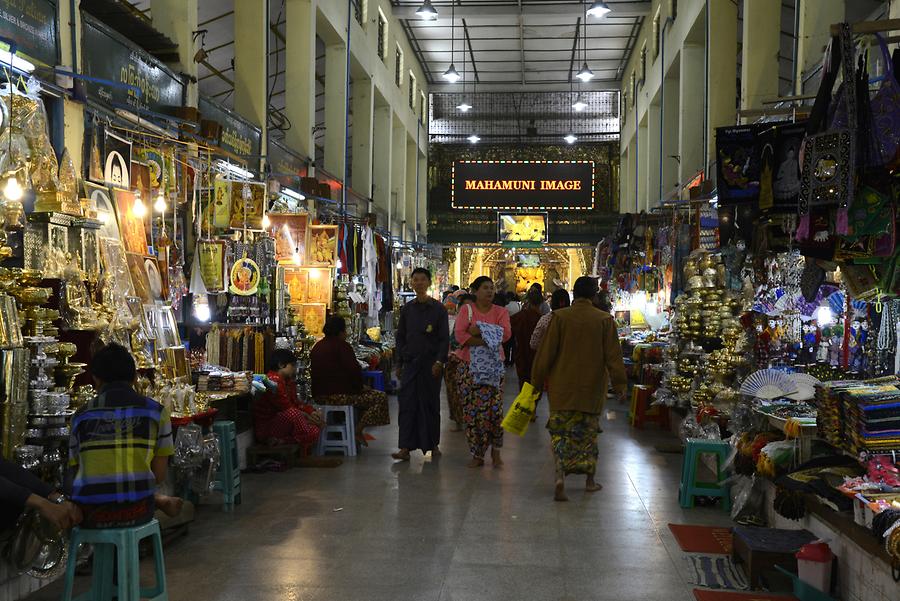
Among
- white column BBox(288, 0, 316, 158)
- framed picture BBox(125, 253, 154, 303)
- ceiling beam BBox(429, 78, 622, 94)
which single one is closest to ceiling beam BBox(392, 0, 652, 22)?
ceiling beam BBox(429, 78, 622, 94)

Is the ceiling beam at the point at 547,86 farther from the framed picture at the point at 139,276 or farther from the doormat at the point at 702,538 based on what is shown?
the doormat at the point at 702,538

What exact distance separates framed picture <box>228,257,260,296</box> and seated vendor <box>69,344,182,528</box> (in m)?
4.02

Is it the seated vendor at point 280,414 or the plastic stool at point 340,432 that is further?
the plastic stool at point 340,432

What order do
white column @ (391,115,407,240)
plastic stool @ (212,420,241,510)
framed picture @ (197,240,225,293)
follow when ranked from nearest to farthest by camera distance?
plastic stool @ (212,420,241,510)
framed picture @ (197,240,225,293)
white column @ (391,115,407,240)

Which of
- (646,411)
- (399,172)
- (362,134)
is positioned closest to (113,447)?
(646,411)

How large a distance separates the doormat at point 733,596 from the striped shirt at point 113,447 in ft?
7.81

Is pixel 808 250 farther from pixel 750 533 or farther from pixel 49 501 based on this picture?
pixel 49 501

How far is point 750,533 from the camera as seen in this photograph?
4.35 m

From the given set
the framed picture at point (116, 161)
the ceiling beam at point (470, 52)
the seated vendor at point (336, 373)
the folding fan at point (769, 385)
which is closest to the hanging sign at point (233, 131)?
the framed picture at point (116, 161)

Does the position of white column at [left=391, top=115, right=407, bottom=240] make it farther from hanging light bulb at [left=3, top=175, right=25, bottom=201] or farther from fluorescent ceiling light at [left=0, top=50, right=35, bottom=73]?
hanging light bulb at [left=3, top=175, right=25, bottom=201]

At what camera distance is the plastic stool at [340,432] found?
24.2 feet

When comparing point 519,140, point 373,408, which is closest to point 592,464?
point 373,408

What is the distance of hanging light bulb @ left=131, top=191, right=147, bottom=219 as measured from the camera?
588cm

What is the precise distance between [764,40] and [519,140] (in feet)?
47.5
